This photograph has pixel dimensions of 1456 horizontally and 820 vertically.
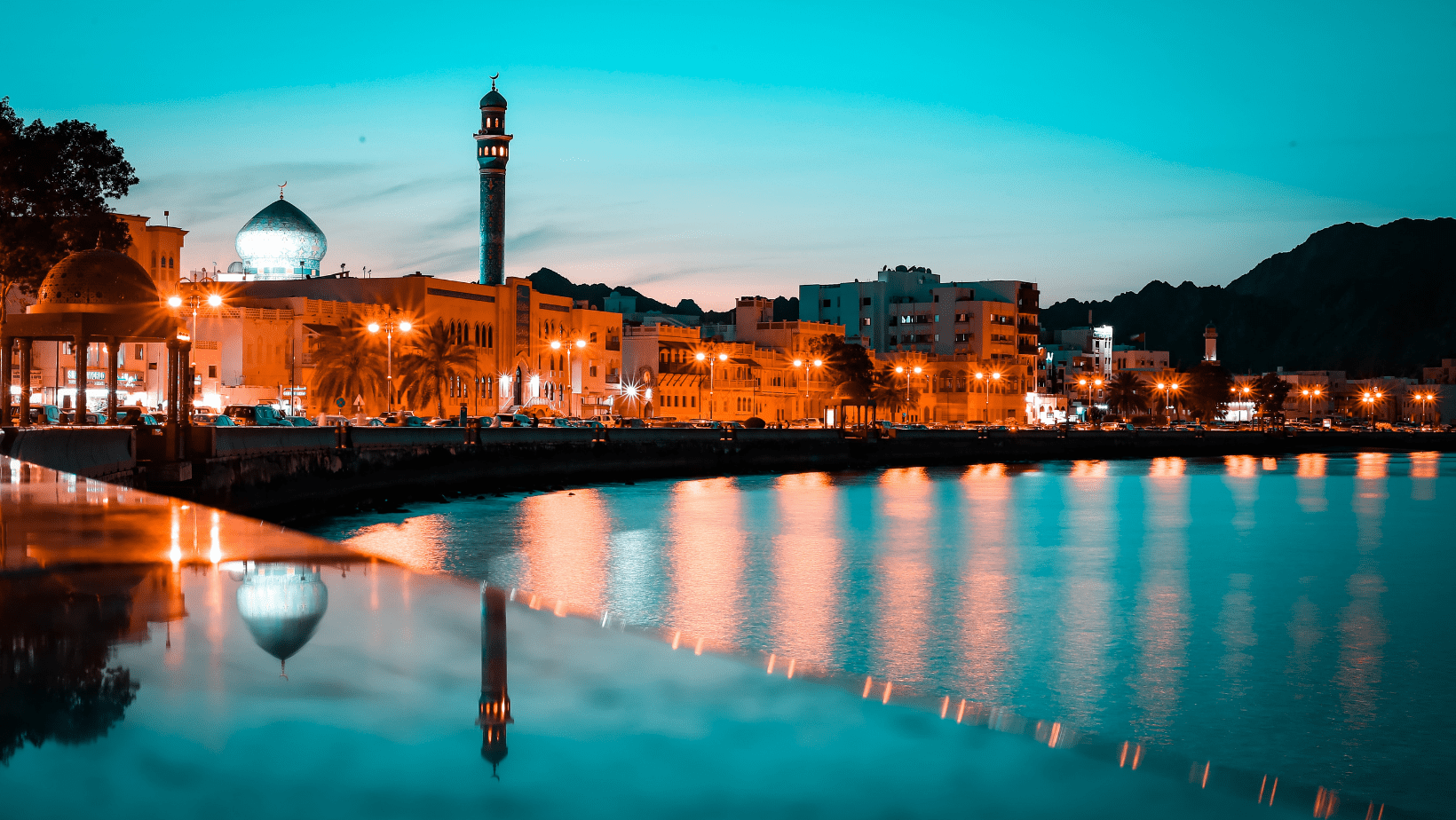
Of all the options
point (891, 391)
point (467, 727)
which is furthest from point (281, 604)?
point (891, 391)

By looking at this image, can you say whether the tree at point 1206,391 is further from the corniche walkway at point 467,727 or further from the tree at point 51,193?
the corniche walkway at point 467,727

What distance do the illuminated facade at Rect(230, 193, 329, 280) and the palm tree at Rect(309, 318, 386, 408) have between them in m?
22.0

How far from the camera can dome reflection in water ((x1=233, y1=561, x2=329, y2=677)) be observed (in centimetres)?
736

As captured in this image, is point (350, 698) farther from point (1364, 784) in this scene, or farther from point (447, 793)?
point (1364, 784)

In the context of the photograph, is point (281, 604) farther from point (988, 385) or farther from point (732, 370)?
point (988, 385)

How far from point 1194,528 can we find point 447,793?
47.9 meters

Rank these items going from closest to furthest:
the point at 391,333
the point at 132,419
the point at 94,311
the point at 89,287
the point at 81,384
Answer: the point at 94,311 → the point at 89,287 → the point at 81,384 → the point at 132,419 → the point at 391,333

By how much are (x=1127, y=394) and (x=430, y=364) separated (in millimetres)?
112738

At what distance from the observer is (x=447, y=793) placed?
5070 millimetres

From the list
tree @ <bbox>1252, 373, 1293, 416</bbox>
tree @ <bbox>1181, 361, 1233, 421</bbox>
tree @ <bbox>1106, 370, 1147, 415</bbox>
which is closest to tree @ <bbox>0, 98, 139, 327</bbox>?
tree @ <bbox>1106, 370, 1147, 415</bbox>

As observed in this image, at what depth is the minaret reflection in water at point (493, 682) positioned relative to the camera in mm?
5641

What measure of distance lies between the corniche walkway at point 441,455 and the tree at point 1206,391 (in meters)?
55.2

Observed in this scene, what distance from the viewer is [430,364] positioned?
79875mm

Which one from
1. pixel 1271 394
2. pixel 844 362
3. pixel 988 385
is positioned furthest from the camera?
pixel 1271 394
